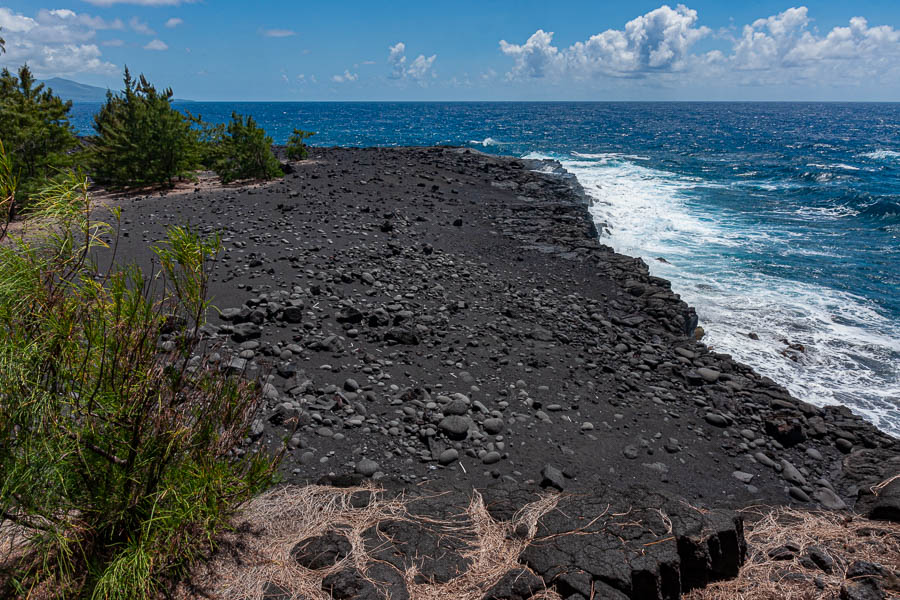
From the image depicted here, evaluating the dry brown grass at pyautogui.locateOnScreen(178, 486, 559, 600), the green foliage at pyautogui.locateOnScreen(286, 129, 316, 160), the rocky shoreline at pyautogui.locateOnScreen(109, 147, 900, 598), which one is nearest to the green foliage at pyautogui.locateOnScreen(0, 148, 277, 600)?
the dry brown grass at pyautogui.locateOnScreen(178, 486, 559, 600)

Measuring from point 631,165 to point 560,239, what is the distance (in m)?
23.5

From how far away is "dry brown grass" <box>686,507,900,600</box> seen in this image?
10.4 ft

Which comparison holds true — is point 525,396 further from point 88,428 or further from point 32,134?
point 32,134

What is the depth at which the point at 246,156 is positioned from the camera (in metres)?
16.7

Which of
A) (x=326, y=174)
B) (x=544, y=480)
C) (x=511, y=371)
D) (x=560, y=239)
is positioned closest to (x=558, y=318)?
(x=511, y=371)

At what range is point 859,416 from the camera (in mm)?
7148

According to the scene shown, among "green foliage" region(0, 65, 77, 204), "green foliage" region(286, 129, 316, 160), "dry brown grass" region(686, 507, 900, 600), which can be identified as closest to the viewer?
"dry brown grass" region(686, 507, 900, 600)

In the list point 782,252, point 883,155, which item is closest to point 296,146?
point 782,252

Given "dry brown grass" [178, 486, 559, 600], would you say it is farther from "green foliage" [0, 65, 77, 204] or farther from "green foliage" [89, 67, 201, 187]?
"green foliage" [89, 67, 201, 187]

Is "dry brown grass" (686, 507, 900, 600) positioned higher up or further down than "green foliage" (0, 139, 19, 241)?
further down

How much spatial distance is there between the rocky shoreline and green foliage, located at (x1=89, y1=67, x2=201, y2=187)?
486 cm

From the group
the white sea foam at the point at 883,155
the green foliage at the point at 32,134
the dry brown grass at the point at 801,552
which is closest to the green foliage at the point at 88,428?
the dry brown grass at the point at 801,552

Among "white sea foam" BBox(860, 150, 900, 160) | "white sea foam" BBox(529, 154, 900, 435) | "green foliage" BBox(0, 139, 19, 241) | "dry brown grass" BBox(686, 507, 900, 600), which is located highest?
"green foliage" BBox(0, 139, 19, 241)

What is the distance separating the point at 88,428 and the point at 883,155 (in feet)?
189
